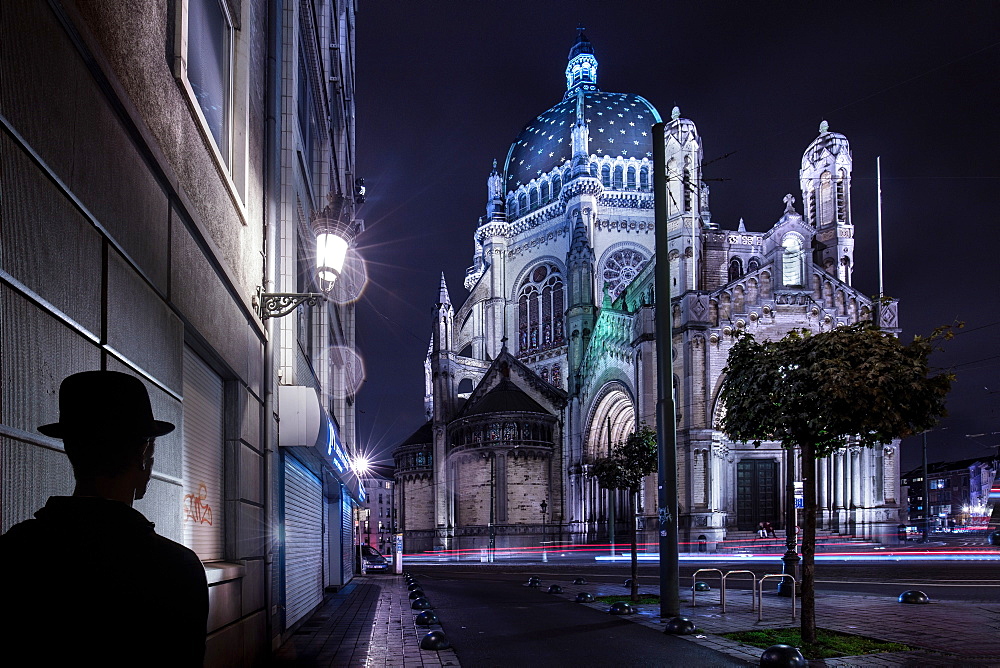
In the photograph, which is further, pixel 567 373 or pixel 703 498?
pixel 567 373

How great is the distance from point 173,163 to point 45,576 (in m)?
4.33

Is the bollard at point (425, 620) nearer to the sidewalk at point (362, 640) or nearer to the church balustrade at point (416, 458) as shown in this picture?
the sidewalk at point (362, 640)

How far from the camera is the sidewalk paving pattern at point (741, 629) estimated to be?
33.6ft

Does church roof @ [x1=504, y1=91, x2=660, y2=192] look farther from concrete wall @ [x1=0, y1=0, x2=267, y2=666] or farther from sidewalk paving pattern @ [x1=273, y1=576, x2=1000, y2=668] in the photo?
concrete wall @ [x1=0, y1=0, x2=267, y2=666]

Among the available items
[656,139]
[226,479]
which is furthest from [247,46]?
[656,139]

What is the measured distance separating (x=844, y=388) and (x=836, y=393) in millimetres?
148

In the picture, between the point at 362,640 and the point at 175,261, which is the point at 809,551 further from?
the point at 175,261

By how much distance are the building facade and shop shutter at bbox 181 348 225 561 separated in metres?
0.03

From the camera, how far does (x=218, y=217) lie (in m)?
7.72

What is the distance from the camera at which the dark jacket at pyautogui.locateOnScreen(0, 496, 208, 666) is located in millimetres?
2213

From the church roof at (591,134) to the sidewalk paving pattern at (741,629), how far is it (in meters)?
61.2

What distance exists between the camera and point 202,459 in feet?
24.7

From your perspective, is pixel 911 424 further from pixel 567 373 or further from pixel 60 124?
pixel 567 373

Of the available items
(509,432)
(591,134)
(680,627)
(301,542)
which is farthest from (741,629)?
(591,134)
